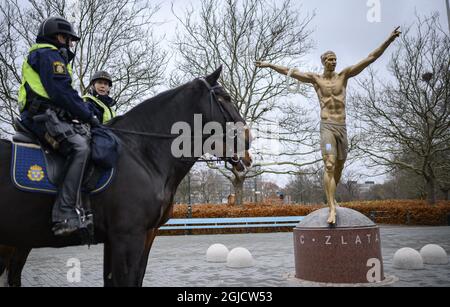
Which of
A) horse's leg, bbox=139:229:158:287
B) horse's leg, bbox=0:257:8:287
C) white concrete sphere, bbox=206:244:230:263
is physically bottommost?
white concrete sphere, bbox=206:244:230:263

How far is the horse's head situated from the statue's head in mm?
4606

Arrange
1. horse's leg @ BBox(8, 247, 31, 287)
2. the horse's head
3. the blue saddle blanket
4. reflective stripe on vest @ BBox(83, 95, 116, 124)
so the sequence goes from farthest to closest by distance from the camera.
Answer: reflective stripe on vest @ BBox(83, 95, 116, 124)
horse's leg @ BBox(8, 247, 31, 287)
the horse's head
the blue saddle blanket

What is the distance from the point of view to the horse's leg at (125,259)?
3.48 m

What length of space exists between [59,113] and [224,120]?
5.39 ft

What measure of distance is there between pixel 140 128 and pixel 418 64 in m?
26.8

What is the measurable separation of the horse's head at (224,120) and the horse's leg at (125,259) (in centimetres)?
132

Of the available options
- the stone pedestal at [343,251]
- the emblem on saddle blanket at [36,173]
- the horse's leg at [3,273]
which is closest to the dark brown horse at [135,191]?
the emblem on saddle blanket at [36,173]

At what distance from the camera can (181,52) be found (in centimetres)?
2648

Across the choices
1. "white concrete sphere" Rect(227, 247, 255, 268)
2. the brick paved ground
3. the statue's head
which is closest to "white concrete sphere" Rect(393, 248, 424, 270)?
the brick paved ground

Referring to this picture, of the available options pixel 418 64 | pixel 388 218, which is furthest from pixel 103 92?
pixel 388 218

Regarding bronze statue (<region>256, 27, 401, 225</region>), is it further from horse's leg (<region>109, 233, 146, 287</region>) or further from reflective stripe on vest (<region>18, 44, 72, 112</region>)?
horse's leg (<region>109, 233, 146, 287</region>)

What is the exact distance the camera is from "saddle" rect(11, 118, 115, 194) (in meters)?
3.49

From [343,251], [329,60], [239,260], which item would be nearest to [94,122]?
[343,251]

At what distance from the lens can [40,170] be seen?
140 inches
